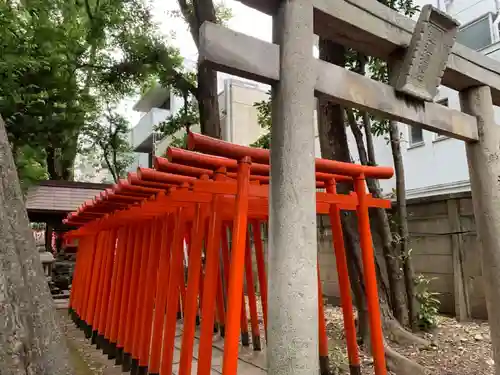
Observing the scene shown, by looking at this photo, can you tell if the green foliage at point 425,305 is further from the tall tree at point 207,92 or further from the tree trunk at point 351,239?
the tall tree at point 207,92

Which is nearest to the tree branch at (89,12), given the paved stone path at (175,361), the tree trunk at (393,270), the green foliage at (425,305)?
the paved stone path at (175,361)

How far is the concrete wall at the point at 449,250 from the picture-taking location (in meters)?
7.07

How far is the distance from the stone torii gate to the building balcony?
20456 mm

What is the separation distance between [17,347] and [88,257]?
8.96 m

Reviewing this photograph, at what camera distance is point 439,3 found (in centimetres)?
1227

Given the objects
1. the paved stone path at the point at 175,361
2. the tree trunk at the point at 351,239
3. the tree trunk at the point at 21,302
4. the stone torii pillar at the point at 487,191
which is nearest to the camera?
the tree trunk at the point at 21,302

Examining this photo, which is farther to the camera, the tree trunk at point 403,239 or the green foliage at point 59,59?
the green foliage at point 59,59

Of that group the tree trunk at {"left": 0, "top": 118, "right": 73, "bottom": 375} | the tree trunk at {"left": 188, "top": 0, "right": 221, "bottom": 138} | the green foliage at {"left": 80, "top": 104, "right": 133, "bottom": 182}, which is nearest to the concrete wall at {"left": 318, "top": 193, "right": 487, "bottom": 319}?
the tree trunk at {"left": 188, "top": 0, "right": 221, "bottom": 138}

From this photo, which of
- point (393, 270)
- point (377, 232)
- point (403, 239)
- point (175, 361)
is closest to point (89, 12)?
point (175, 361)

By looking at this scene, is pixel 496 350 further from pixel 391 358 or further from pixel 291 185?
pixel 291 185

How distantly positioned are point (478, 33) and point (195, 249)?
425 inches

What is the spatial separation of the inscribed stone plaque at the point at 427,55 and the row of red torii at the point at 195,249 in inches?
42.1

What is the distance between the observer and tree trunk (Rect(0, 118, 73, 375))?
2.41m

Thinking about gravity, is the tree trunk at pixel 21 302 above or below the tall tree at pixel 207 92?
below
